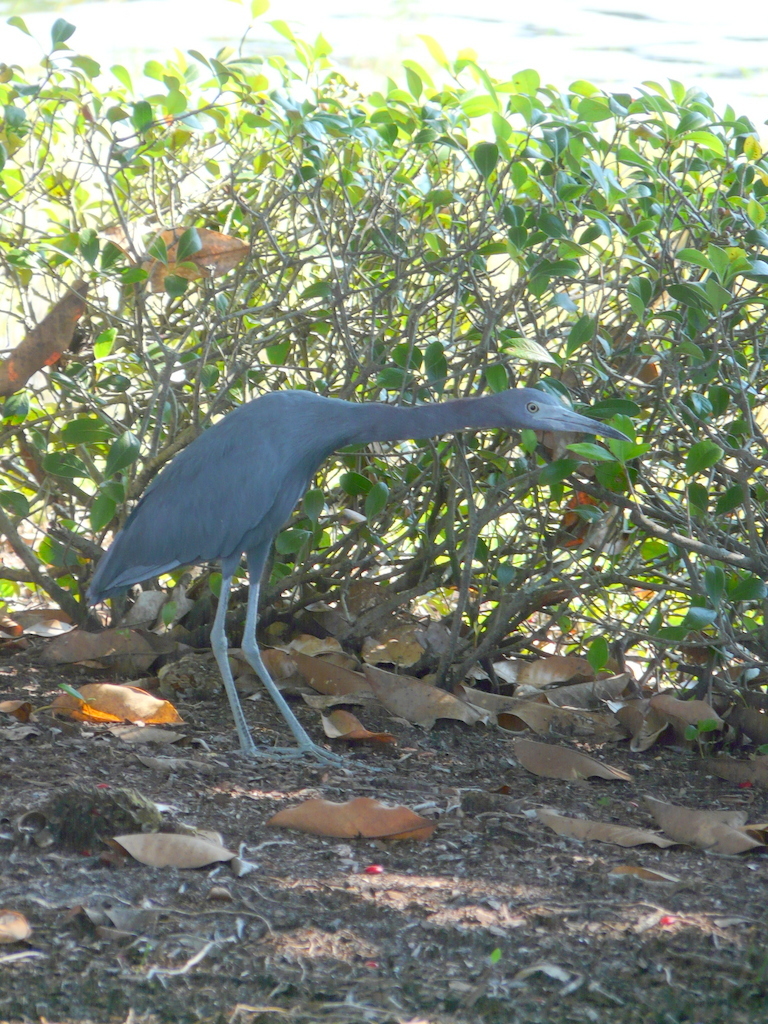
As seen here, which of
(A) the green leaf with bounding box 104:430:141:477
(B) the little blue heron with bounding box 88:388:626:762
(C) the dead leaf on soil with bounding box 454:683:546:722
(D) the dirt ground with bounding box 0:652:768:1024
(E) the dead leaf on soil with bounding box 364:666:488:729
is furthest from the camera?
(C) the dead leaf on soil with bounding box 454:683:546:722

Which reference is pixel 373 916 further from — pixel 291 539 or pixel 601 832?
pixel 291 539

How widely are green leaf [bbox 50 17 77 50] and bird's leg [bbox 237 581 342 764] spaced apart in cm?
170

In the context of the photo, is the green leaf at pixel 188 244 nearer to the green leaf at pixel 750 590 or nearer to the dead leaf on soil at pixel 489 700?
the dead leaf on soil at pixel 489 700

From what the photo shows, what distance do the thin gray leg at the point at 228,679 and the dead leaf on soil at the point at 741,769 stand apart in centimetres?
137

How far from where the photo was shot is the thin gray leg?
3.21 metres

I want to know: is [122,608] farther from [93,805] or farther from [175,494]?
[93,805]

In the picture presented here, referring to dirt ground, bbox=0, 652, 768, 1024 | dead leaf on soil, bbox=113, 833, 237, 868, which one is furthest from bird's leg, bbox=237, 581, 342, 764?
dead leaf on soil, bbox=113, 833, 237, 868

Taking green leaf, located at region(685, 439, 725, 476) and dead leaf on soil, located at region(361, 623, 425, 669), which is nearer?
green leaf, located at region(685, 439, 725, 476)

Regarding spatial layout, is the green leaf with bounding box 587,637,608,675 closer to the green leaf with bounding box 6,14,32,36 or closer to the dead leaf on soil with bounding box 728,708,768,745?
the dead leaf on soil with bounding box 728,708,768,745

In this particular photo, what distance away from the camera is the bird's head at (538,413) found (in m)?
2.83

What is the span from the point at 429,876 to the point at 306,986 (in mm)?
547

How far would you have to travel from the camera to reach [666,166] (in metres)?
3.38

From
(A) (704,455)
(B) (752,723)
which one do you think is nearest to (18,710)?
(A) (704,455)

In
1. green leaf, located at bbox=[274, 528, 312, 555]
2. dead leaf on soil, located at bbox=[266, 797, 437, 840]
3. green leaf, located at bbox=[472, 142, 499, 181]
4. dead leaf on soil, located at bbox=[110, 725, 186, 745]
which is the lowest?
dead leaf on soil, located at bbox=[110, 725, 186, 745]
